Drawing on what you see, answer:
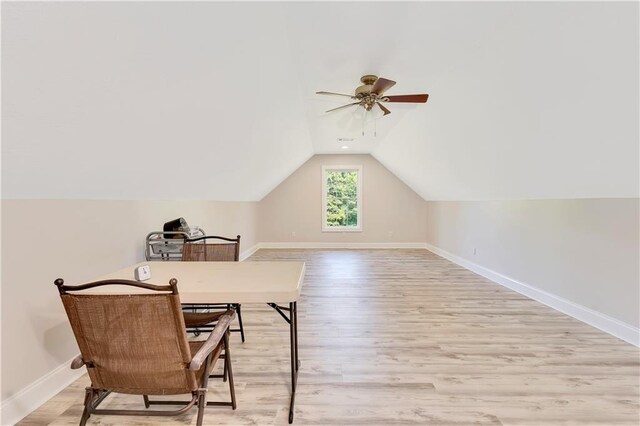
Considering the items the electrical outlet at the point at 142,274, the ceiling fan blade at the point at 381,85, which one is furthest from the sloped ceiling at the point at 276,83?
the electrical outlet at the point at 142,274

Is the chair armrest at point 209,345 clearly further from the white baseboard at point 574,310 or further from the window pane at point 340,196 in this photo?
the window pane at point 340,196

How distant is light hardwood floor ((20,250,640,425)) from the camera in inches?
61.9

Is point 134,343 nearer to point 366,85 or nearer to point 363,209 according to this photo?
point 366,85

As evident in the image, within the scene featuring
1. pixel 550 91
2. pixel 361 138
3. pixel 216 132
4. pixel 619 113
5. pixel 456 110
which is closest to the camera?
pixel 619 113

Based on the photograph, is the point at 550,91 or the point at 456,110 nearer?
the point at 550,91

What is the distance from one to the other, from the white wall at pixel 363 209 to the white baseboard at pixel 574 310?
9.42 ft

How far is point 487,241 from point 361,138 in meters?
2.80

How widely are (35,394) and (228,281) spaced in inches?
51.7

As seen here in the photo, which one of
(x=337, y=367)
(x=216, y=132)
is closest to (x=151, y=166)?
(x=216, y=132)

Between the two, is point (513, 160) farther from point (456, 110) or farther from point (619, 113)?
point (619, 113)

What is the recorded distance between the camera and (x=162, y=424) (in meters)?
1.53

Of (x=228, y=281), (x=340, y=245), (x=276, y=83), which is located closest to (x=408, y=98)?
(x=276, y=83)

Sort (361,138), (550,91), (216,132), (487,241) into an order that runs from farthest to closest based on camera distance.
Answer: (361,138) < (487,241) < (216,132) < (550,91)

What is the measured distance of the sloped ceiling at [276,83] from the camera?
1146mm
